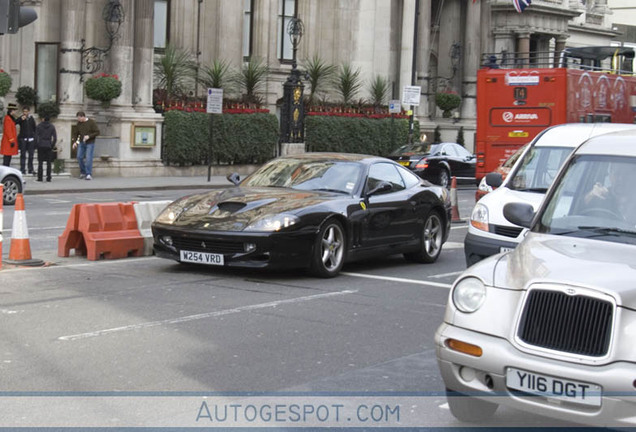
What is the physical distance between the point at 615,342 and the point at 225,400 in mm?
2581

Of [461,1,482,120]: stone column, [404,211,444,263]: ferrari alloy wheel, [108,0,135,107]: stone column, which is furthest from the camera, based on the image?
[461,1,482,120]: stone column

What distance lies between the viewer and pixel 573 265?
223 inches

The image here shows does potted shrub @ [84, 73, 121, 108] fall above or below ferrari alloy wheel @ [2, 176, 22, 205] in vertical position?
above

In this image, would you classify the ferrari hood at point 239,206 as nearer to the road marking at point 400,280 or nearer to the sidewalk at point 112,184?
the road marking at point 400,280

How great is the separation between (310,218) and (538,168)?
9.97 feet

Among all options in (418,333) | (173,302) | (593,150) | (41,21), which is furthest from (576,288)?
(41,21)

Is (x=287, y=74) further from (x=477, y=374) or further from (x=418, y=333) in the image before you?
(x=477, y=374)

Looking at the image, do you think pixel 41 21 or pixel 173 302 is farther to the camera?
pixel 41 21

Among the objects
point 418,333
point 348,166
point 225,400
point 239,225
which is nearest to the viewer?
point 225,400

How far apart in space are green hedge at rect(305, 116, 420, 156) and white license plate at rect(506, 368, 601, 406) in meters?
33.3

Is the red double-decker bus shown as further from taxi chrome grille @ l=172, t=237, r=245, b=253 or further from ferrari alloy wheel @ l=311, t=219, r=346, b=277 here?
taxi chrome grille @ l=172, t=237, r=245, b=253

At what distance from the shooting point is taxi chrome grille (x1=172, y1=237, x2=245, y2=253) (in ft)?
37.1

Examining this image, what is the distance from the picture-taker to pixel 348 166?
12969 mm
